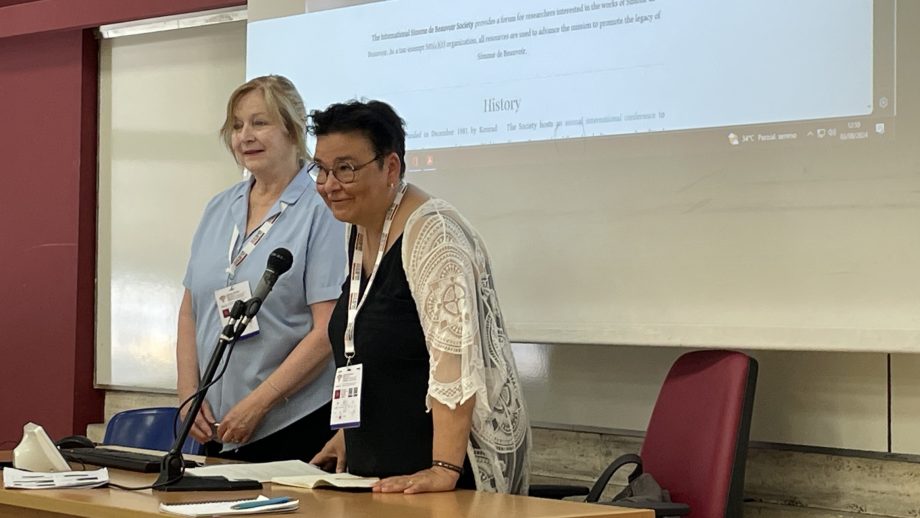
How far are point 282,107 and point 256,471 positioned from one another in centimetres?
110

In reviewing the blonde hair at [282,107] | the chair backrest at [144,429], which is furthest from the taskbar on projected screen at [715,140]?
the chair backrest at [144,429]

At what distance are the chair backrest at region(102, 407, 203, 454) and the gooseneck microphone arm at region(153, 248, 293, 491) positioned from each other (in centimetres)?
115

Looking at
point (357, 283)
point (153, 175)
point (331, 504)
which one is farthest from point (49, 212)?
point (331, 504)

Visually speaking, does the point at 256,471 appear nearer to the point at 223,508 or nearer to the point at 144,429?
the point at 223,508

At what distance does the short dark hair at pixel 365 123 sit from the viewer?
2.46 m

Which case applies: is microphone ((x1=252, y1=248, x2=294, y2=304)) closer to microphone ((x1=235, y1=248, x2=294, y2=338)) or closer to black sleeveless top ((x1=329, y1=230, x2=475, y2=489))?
microphone ((x1=235, y1=248, x2=294, y2=338))

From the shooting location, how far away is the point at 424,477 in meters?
2.21

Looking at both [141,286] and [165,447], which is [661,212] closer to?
[165,447]

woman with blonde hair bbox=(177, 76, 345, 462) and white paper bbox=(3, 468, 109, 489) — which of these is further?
woman with blonde hair bbox=(177, 76, 345, 462)

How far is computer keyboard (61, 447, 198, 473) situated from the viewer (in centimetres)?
254

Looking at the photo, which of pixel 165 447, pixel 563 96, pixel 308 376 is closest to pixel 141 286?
pixel 165 447

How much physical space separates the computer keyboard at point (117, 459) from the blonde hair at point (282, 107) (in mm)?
935

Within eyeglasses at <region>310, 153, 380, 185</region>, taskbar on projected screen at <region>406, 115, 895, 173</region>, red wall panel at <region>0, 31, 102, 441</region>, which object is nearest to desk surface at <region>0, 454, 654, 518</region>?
eyeglasses at <region>310, 153, 380, 185</region>

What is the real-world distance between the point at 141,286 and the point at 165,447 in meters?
1.35
